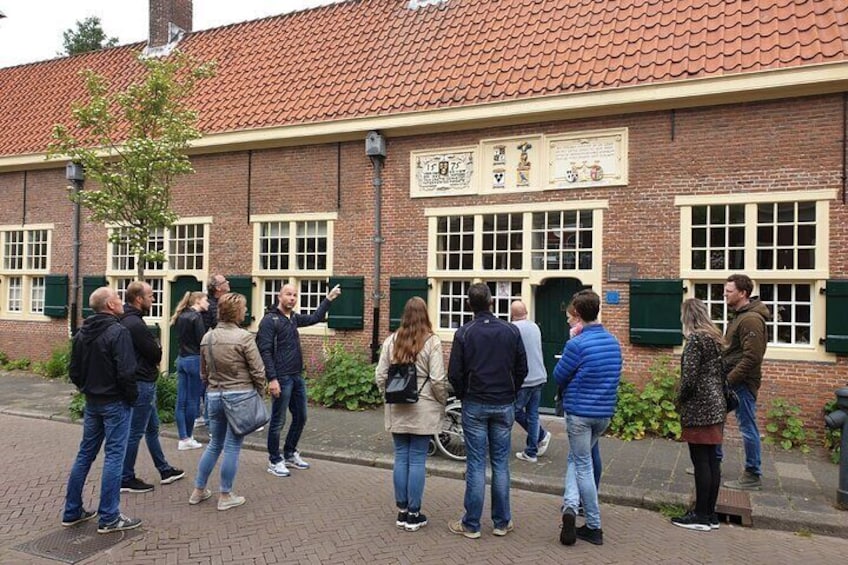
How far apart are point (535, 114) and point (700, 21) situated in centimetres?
285

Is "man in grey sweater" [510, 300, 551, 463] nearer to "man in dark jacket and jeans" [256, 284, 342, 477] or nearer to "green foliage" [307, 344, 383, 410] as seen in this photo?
"man in dark jacket and jeans" [256, 284, 342, 477]

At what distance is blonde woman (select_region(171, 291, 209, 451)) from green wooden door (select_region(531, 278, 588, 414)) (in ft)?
15.9

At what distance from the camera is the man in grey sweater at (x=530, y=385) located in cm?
622

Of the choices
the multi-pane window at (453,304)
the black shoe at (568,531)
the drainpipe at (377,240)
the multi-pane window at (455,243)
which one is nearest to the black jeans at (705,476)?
the black shoe at (568,531)

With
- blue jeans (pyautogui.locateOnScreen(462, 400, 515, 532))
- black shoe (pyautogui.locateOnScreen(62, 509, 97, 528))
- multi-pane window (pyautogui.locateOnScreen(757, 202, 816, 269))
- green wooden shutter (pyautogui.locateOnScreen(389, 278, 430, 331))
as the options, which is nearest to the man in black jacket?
black shoe (pyautogui.locateOnScreen(62, 509, 97, 528))

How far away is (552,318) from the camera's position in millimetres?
8820

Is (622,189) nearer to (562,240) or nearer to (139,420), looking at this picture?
(562,240)

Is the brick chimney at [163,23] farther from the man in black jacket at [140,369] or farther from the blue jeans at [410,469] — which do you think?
the blue jeans at [410,469]

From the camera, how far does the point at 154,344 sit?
5086 millimetres

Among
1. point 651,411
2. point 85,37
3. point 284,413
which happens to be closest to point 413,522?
point 284,413

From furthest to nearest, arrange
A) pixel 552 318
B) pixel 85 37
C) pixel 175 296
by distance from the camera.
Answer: pixel 85 37 < pixel 175 296 < pixel 552 318

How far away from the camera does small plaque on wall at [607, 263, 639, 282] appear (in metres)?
8.10

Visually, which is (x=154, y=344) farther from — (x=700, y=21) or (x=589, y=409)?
(x=700, y=21)

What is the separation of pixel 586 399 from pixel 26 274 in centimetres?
1349
